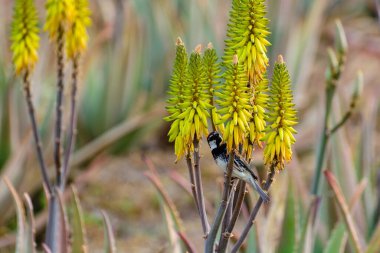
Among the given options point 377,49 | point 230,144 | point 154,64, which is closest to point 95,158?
point 154,64

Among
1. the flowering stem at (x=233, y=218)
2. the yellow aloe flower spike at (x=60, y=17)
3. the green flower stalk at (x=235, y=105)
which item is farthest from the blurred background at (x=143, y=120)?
the green flower stalk at (x=235, y=105)

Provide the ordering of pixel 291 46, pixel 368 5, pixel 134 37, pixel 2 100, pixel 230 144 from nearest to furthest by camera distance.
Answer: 1. pixel 230 144
2. pixel 2 100
3. pixel 134 37
4. pixel 291 46
5. pixel 368 5

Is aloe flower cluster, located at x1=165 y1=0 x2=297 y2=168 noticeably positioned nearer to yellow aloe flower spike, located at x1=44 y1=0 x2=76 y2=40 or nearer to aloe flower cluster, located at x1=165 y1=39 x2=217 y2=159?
aloe flower cluster, located at x1=165 y1=39 x2=217 y2=159

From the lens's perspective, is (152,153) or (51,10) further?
(152,153)

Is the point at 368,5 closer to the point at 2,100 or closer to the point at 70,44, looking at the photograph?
the point at 2,100

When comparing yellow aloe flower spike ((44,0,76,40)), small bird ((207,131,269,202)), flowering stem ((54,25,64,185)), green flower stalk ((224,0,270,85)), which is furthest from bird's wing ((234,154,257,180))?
yellow aloe flower spike ((44,0,76,40))

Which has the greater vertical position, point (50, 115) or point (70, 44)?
point (70, 44)

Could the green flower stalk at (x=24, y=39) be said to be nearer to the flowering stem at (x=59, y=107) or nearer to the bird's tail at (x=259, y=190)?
the flowering stem at (x=59, y=107)

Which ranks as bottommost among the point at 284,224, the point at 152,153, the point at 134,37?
the point at 152,153

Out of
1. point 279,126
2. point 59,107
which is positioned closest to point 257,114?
point 279,126
